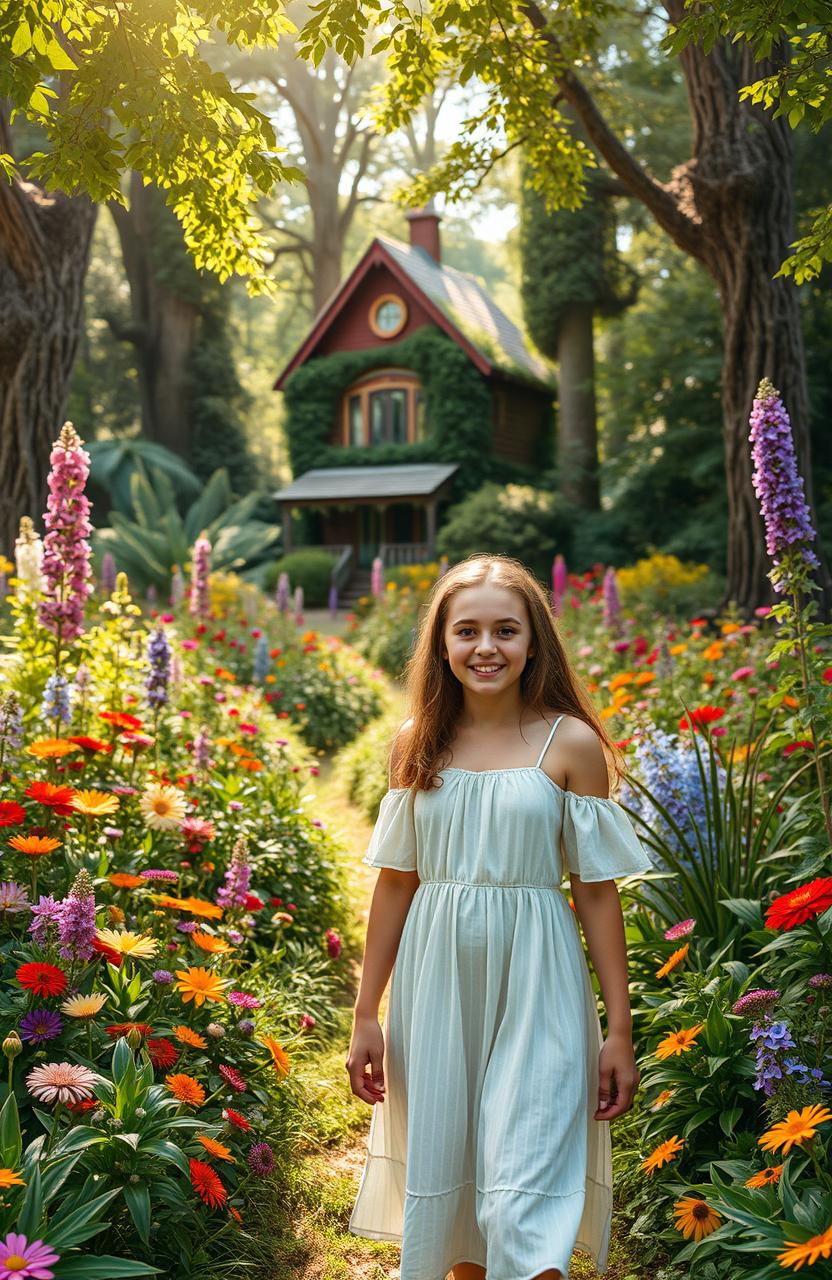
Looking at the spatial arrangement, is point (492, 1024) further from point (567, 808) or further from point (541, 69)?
point (541, 69)

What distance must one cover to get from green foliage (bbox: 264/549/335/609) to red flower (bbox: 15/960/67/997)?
18858 millimetres

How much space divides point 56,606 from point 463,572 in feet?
7.85

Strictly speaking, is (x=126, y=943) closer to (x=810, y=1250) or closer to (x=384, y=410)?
(x=810, y=1250)


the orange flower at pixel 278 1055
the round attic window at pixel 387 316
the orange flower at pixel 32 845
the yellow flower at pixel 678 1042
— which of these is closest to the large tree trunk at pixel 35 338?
the orange flower at pixel 32 845

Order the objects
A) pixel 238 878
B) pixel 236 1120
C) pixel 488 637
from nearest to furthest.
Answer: pixel 488 637 → pixel 236 1120 → pixel 238 878

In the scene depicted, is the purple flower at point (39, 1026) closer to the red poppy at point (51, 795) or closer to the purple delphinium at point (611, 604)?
the red poppy at point (51, 795)

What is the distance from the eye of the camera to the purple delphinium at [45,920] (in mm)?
2660

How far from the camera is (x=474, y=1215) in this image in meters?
2.37

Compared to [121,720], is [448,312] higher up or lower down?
higher up

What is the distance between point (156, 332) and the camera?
26562mm

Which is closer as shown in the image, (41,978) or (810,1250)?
(810,1250)

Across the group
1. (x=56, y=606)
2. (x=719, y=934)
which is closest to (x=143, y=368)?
(x=56, y=606)

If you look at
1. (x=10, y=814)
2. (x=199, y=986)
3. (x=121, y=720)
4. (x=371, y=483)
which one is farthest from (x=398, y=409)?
(x=199, y=986)

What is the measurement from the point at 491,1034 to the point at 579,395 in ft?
71.5
